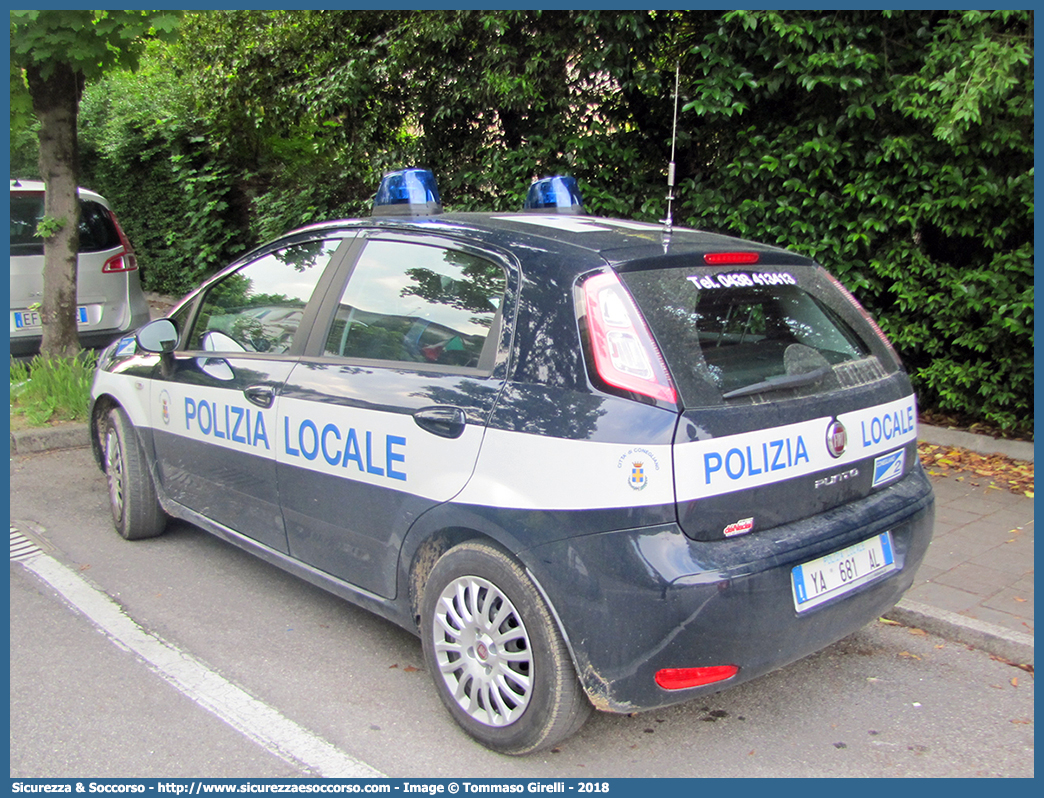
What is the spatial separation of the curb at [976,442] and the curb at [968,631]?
2.51 meters

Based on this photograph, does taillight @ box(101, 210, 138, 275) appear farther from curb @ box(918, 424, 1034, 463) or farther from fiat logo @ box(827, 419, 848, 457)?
fiat logo @ box(827, 419, 848, 457)

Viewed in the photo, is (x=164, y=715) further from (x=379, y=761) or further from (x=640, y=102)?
(x=640, y=102)

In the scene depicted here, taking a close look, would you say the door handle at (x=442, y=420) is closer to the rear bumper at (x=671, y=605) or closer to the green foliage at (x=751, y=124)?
the rear bumper at (x=671, y=605)

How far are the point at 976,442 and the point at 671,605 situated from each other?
4.50 metres

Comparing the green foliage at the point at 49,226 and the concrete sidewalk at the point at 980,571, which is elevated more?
the green foliage at the point at 49,226

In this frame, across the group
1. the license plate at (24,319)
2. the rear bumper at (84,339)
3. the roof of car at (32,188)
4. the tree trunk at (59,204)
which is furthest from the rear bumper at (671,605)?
the roof of car at (32,188)

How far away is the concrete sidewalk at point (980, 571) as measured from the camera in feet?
12.4

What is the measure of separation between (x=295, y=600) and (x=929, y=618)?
9.16 feet

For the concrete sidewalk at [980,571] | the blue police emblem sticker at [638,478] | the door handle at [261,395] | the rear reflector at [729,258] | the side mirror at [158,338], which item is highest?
the rear reflector at [729,258]

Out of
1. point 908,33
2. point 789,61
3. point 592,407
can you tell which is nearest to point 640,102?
point 789,61

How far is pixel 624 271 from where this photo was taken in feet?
9.33

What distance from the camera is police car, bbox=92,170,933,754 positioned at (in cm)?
262

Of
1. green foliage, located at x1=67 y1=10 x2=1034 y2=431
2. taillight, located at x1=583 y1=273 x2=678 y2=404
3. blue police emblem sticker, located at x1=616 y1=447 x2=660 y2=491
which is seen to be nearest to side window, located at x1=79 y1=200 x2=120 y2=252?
green foliage, located at x1=67 y1=10 x2=1034 y2=431

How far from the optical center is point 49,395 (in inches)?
283
